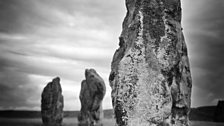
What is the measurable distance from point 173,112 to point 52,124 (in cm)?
4711

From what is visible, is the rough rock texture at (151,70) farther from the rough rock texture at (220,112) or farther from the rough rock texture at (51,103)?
the rough rock texture at (220,112)

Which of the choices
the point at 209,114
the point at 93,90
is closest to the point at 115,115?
the point at 93,90

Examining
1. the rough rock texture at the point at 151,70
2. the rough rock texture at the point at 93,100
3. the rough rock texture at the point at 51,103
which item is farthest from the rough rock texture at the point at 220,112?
the rough rock texture at the point at 151,70

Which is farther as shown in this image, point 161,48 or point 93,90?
point 93,90

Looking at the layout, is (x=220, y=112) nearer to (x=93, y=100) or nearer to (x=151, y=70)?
(x=93, y=100)

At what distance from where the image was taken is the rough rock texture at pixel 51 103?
5281 cm

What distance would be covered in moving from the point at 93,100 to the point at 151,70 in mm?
44744

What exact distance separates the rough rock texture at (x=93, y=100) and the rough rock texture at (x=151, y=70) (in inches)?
1655

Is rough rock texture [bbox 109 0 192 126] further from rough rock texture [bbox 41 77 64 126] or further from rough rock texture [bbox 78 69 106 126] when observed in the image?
rough rock texture [bbox 41 77 64 126]

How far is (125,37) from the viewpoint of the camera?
303 inches

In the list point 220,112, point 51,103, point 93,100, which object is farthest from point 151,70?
point 220,112

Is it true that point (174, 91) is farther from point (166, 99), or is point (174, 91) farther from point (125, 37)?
point (125, 37)

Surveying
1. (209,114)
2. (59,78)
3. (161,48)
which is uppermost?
(59,78)

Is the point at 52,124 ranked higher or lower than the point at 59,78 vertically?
lower
